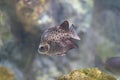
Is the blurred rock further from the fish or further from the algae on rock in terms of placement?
the algae on rock

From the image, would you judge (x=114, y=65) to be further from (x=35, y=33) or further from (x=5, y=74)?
(x=5, y=74)

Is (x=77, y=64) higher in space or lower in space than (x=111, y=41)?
lower

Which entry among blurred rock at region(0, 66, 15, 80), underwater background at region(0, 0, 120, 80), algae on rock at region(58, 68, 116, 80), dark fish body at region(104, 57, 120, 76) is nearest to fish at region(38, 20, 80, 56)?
algae on rock at region(58, 68, 116, 80)

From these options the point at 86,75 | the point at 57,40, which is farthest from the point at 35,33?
the point at 86,75

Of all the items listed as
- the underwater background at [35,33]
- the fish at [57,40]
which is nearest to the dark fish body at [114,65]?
the underwater background at [35,33]

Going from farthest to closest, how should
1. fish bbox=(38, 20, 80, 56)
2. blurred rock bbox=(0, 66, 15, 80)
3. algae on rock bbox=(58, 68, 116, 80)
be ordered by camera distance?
blurred rock bbox=(0, 66, 15, 80)
fish bbox=(38, 20, 80, 56)
algae on rock bbox=(58, 68, 116, 80)

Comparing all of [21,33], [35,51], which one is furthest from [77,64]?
[21,33]

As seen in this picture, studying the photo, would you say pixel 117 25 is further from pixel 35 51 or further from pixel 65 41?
pixel 65 41

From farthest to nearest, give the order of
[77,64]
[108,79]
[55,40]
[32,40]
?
[77,64] → [32,40] → [55,40] → [108,79]
